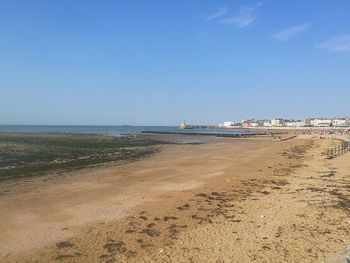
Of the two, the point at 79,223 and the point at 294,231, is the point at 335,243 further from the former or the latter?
the point at 79,223

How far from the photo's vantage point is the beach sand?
9.72 meters

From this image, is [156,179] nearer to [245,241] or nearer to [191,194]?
[191,194]

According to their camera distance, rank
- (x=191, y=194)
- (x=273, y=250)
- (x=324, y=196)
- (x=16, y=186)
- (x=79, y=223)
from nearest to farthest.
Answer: (x=273, y=250)
(x=79, y=223)
(x=324, y=196)
(x=191, y=194)
(x=16, y=186)

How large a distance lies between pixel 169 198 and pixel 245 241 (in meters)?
6.28

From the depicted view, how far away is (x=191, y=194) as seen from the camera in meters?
17.3

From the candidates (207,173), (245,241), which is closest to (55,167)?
(207,173)

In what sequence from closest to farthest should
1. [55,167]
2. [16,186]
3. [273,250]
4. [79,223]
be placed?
[273,250], [79,223], [16,186], [55,167]

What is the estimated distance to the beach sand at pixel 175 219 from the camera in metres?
9.72

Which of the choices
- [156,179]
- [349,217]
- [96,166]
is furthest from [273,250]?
[96,166]

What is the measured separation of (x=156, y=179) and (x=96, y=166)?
8442 mm

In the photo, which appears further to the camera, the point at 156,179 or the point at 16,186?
the point at 156,179

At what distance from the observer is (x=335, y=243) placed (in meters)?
9.99

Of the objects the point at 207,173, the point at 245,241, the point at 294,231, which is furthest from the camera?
the point at 207,173

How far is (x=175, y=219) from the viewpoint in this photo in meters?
12.9
